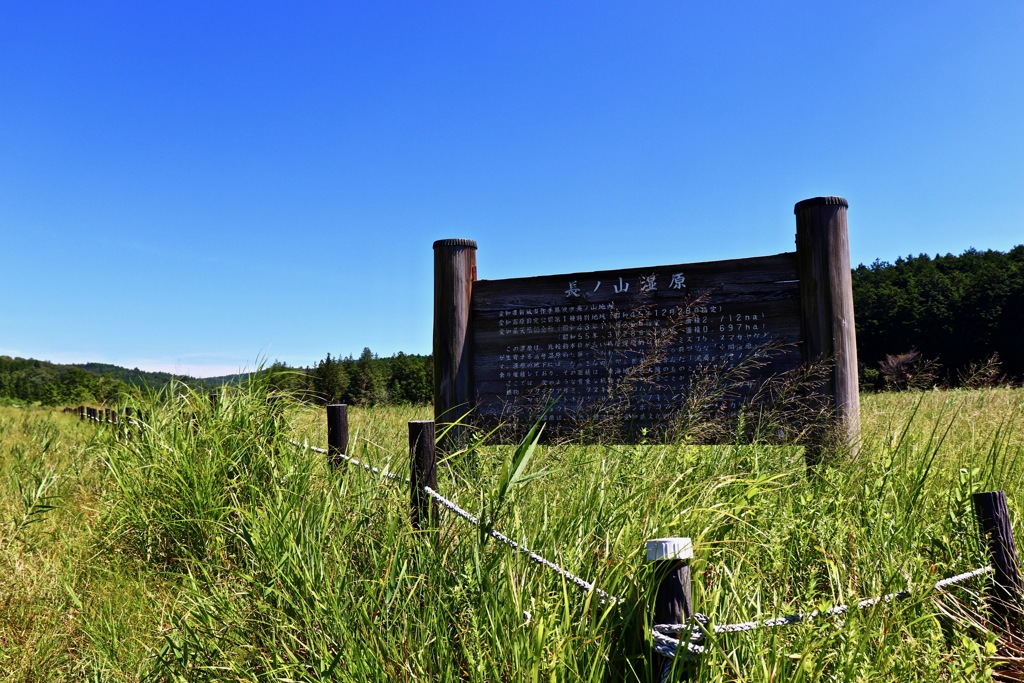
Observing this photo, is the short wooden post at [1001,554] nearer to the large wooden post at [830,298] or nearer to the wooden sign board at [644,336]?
the wooden sign board at [644,336]

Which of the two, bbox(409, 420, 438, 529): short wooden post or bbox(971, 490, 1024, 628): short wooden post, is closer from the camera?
bbox(971, 490, 1024, 628): short wooden post

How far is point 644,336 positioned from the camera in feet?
17.5

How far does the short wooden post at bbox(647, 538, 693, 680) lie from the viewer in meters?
1.66

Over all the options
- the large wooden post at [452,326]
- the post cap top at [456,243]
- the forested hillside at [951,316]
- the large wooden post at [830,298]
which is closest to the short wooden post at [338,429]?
the large wooden post at [452,326]

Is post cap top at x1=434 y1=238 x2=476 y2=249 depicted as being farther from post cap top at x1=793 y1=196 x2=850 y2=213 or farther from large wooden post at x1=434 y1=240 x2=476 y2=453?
post cap top at x1=793 y1=196 x2=850 y2=213

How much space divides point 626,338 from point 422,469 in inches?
115

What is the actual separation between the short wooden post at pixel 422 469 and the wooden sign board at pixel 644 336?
1.70 meters

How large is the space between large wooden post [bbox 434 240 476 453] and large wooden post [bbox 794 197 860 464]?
282cm

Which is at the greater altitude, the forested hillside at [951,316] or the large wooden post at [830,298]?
the forested hillside at [951,316]

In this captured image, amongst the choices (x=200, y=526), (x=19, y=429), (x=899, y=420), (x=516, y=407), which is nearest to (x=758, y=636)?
(x=200, y=526)

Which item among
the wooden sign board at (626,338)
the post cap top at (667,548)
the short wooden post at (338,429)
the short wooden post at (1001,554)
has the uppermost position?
the wooden sign board at (626,338)

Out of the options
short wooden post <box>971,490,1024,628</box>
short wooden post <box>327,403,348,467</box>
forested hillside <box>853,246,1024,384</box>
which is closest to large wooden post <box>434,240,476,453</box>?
short wooden post <box>327,403,348,467</box>

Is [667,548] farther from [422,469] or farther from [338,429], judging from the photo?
[338,429]

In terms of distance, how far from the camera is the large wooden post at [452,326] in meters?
5.90
